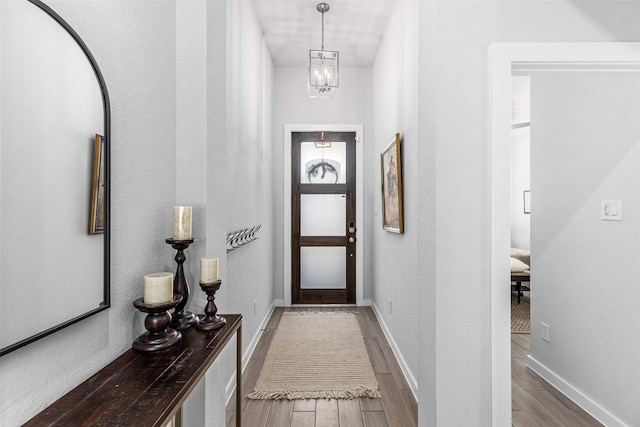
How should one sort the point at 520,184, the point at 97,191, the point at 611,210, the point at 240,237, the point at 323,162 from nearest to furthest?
the point at 97,191 → the point at 611,210 → the point at 240,237 → the point at 323,162 → the point at 520,184

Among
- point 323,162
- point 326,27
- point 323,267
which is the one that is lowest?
point 323,267

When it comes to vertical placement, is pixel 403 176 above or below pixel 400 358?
above

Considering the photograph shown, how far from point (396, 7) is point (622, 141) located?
75.7 inches

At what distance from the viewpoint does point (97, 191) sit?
986 millimetres

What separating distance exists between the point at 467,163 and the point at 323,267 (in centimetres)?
308

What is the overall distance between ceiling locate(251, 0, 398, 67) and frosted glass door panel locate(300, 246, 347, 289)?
2.35 m

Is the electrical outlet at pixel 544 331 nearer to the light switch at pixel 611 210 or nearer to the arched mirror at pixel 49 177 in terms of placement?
the light switch at pixel 611 210

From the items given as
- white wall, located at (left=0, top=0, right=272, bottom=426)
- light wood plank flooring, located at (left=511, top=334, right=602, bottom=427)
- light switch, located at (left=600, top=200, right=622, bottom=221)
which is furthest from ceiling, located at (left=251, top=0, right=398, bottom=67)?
light wood plank flooring, located at (left=511, top=334, right=602, bottom=427)

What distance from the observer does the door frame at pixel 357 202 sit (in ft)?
13.9

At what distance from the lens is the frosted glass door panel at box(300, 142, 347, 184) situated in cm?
435

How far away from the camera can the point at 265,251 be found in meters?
3.67

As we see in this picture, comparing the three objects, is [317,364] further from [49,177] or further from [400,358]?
[49,177]

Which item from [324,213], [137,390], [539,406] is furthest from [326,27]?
[539,406]

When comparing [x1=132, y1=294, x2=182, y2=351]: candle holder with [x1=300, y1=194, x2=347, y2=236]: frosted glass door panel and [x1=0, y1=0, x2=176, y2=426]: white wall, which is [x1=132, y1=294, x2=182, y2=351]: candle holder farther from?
[x1=300, y1=194, x2=347, y2=236]: frosted glass door panel
